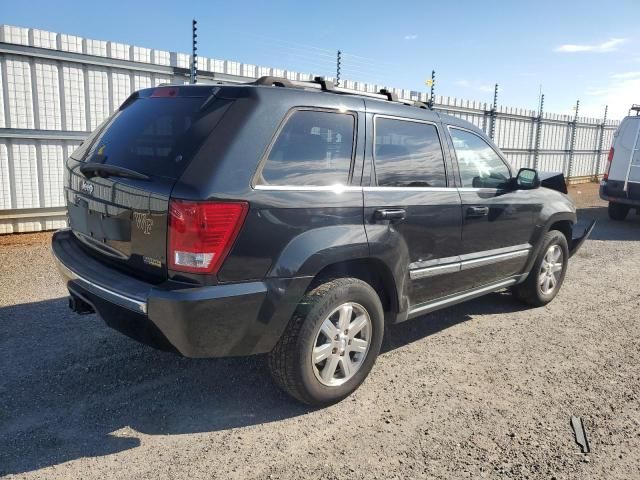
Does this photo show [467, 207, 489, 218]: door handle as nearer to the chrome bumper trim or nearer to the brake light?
the brake light

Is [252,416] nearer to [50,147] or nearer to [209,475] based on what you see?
[209,475]

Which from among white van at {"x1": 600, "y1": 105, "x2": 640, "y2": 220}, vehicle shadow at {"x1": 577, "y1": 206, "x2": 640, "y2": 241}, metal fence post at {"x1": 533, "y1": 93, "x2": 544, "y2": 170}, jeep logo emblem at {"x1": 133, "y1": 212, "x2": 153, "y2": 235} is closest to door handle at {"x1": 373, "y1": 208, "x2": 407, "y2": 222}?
jeep logo emblem at {"x1": 133, "y1": 212, "x2": 153, "y2": 235}

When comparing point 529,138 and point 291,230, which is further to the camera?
point 529,138

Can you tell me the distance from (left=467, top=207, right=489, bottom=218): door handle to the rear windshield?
82.4 inches

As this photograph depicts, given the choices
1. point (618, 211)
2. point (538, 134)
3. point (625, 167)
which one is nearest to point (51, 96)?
point (625, 167)

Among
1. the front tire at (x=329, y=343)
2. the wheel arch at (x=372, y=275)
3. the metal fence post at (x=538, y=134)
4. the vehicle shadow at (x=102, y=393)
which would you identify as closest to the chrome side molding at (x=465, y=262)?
the wheel arch at (x=372, y=275)

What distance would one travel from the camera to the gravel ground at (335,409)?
8.29ft

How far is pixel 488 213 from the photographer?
161 inches

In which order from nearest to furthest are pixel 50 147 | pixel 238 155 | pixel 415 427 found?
pixel 238 155, pixel 415 427, pixel 50 147

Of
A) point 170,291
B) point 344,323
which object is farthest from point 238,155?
point 344,323

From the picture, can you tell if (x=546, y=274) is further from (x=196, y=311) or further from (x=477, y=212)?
(x=196, y=311)

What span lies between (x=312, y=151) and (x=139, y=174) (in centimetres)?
96

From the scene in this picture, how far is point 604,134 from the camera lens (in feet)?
66.0

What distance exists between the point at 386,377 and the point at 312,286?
1.02 meters
